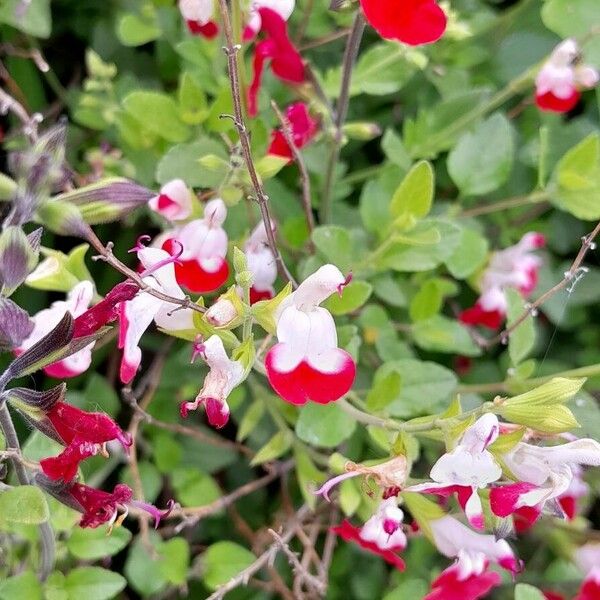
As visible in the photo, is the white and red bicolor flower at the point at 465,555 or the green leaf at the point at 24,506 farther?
the white and red bicolor flower at the point at 465,555

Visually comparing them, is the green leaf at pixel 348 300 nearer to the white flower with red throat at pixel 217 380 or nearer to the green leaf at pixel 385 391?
the green leaf at pixel 385 391

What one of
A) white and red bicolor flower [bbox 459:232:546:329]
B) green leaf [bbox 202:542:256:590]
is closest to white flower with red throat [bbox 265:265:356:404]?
green leaf [bbox 202:542:256:590]

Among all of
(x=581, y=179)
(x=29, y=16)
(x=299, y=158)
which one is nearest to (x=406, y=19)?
(x=299, y=158)

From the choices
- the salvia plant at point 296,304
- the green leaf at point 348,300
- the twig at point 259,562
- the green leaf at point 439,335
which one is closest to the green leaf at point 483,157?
the salvia plant at point 296,304

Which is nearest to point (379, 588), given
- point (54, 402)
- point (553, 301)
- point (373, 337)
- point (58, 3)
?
point (373, 337)

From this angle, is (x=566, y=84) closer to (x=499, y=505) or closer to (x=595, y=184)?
(x=595, y=184)

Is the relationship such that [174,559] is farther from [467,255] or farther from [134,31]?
[134,31]
